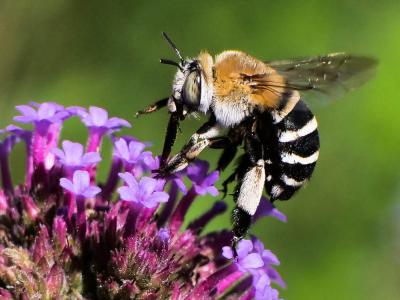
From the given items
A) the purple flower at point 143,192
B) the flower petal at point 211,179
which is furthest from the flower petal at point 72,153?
the flower petal at point 211,179

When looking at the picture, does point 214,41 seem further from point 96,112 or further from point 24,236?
point 24,236

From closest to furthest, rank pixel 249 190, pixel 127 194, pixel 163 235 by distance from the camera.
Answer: pixel 127 194 → pixel 163 235 → pixel 249 190

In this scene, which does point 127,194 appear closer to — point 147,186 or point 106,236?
point 147,186

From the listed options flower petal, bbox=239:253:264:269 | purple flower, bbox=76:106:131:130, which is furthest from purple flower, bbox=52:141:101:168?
flower petal, bbox=239:253:264:269

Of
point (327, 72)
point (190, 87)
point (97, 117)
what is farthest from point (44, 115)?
point (327, 72)

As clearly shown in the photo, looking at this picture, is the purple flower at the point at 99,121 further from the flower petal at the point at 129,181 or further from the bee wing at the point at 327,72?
the bee wing at the point at 327,72

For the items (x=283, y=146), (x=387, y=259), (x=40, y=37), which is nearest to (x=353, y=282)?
(x=387, y=259)

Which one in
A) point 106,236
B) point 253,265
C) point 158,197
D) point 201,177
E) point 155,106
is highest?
point 155,106
